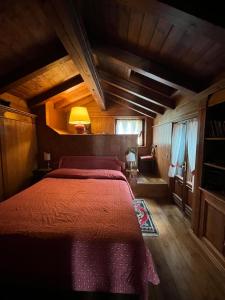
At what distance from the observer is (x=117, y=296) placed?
1.27m

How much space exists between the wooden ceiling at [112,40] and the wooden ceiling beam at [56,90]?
1.71ft

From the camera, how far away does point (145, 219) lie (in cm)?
281

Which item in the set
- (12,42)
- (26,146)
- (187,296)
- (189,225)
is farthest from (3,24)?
(189,225)

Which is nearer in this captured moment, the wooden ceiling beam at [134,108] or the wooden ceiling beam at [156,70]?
the wooden ceiling beam at [156,70]

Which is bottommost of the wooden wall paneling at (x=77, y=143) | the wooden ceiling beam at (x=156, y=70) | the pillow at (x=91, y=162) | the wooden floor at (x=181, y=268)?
the wooden floor at (x=181, y=268)

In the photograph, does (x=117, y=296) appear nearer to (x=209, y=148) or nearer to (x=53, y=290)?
(x=53, y=290)

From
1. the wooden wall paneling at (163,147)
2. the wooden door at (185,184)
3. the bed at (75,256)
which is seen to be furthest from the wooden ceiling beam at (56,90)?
the bed at (75,256)

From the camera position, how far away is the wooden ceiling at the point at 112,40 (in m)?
1.27

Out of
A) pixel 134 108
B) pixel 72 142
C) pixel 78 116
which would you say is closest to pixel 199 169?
pixel 72 142

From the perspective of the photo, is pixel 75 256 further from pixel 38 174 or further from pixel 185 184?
pixel 38 174

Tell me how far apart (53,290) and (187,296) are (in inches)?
46.6

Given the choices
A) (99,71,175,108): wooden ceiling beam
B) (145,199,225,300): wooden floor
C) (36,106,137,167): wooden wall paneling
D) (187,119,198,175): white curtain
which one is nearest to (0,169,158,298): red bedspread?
(145,199,225,300): wooden floor

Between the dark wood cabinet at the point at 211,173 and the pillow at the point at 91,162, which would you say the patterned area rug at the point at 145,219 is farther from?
the pillow at the point at 91,162

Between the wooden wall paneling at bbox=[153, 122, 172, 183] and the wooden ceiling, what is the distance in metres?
1.11
